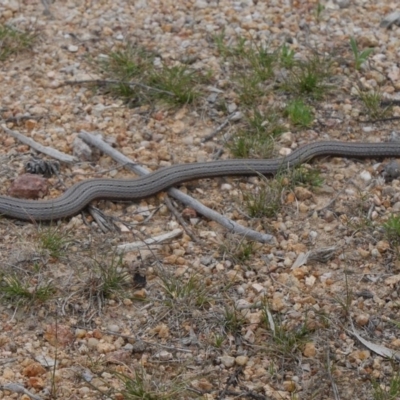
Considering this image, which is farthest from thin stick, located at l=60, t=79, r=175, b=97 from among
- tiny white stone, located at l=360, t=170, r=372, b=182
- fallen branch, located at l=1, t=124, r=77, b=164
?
tiny white stone, located at l=360, t=170, r=372, b=182

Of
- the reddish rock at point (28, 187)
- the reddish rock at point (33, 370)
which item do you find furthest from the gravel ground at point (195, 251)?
the reddish rock at point (28, 187)

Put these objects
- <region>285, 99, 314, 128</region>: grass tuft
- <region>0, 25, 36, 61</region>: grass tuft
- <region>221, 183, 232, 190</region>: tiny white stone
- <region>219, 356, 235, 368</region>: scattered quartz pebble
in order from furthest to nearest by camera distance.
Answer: <region>0, 25, 36, 61</region>: grass tuft
<region>285, 99, 314, 128</region>: grass tuft
<region>221, 183, 232, 190</region>: tiny white stone
<region>219, 356, 235, 368</region>: scattered quartz pebble

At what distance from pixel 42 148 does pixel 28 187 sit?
1.80 feet

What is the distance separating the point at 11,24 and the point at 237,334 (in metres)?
4.00

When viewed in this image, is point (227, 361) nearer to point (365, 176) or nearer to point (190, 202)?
point (190, 202)

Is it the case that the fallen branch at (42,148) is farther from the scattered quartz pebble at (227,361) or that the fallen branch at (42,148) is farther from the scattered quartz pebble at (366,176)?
the scattered quartz pebble at (227,361)

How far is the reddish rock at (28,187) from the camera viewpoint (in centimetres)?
613

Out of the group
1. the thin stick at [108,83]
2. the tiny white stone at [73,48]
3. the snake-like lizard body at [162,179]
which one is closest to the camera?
the snake-like lizard body at [162,179]

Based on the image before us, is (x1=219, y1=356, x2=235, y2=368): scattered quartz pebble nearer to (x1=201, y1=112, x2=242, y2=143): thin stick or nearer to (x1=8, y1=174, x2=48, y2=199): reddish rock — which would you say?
(x1=8, y1=174, x2=48, y2=199): reddish rock

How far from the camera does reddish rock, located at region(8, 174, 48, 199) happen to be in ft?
20.1

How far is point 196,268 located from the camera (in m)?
5.59

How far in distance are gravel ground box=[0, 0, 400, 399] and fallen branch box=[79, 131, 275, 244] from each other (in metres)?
0.06

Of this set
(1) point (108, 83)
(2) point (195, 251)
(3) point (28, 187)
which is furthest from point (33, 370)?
(1) point (108, 83)

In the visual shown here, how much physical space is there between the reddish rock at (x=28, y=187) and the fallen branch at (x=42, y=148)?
0.35 metres
